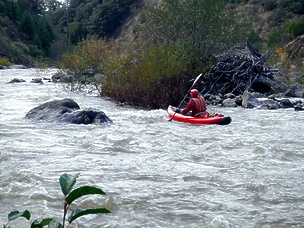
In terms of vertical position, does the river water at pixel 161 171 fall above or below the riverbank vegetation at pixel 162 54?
below

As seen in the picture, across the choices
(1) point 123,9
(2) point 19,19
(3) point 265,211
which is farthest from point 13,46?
(3) point 265,211

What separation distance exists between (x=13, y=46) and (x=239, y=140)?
118 ft

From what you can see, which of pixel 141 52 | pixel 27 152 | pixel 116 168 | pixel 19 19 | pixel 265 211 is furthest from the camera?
pixel 19 19

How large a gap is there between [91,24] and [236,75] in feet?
155

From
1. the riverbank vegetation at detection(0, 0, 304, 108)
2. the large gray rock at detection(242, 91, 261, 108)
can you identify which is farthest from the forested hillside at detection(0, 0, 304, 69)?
the large gray rock at detection(242, 91, 261, 108)

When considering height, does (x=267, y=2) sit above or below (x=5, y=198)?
above

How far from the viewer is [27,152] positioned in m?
4.75

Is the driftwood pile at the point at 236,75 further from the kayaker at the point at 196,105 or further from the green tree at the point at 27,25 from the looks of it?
the green tree at the point at 27,25

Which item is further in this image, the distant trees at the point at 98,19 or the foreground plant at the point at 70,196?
the distant trees at the point at 98,19

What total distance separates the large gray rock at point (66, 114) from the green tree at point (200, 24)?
6.32 meters

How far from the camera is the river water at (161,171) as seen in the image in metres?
2.93

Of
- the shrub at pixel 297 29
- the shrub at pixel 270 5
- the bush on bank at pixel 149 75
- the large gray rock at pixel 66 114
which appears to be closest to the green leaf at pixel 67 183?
the large gray rock at pixel 66 114

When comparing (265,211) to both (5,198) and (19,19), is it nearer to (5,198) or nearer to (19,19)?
(5,198)

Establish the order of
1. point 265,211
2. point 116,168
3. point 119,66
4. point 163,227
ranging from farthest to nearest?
point 119,66
point 116,168
point 265,211
point 163,227
